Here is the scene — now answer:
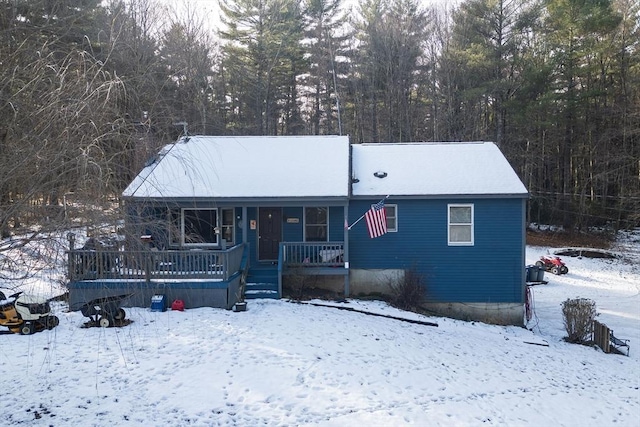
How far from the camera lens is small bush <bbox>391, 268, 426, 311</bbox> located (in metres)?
13.4

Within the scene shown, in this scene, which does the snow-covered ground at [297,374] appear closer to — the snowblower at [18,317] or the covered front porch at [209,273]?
the snowblower at [18,317]

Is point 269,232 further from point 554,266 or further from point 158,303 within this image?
point 554,266

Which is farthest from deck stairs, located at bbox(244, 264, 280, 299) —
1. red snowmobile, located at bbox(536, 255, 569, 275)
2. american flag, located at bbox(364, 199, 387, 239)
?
red snowmobile, located at bbox(536, 255, 569, 275)

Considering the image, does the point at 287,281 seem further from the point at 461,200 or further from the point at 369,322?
the point at 461,200

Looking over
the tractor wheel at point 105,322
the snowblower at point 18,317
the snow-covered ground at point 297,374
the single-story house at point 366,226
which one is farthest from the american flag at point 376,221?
the snowblower at point 18,317

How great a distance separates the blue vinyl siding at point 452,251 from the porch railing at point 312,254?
0.60m

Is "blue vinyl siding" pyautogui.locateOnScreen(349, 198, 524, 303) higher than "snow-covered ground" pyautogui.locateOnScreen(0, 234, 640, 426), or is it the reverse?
"blue vinyl siding" pyautogui.locateOnScreen(349, 198, 524, 303)

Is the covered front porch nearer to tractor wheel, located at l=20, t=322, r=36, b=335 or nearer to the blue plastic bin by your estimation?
the blue plastic bin

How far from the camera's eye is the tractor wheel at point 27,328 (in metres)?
8.84

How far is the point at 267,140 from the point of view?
16578mm

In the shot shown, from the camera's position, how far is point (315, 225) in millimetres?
14445

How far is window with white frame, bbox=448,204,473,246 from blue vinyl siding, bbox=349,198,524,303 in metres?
0.14

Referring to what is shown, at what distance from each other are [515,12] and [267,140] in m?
21.8

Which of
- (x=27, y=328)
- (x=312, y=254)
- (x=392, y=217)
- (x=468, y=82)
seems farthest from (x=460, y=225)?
(x=468, y=82)
